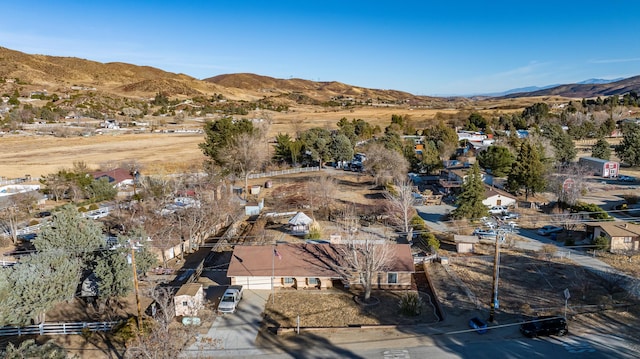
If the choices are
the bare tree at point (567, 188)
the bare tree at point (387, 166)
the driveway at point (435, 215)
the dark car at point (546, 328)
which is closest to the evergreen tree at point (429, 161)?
the bare tree at point (387, 166)

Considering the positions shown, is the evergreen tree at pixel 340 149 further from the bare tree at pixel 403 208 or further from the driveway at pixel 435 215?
the bare tree at pixel 403 208

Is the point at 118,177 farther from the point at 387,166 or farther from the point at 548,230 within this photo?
A: the point at 548,230

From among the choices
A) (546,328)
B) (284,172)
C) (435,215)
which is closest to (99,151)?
(284,172)

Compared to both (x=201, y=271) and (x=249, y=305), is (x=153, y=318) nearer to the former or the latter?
(x=249, y=305)

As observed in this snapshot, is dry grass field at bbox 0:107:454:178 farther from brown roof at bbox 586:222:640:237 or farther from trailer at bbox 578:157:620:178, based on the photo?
trailer at bbox 578:157:620:178

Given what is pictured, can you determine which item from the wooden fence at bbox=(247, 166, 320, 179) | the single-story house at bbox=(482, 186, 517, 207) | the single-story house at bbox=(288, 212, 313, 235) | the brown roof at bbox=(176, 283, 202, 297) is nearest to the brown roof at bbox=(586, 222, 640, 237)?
the single-story house at bbox=(482, 186, 517, 207)

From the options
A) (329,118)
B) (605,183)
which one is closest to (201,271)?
(605,183)
